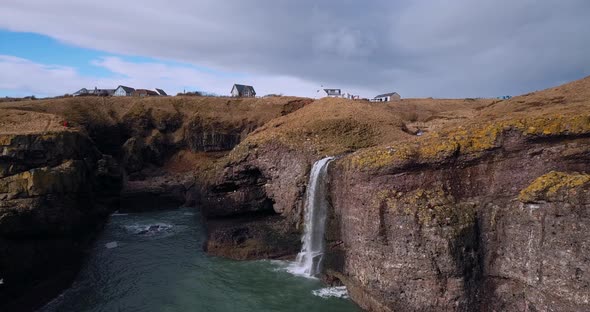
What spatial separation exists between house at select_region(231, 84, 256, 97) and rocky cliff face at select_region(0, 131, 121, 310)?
6699 cm

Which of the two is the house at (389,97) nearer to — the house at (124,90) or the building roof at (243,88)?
the building roof at (243,88)

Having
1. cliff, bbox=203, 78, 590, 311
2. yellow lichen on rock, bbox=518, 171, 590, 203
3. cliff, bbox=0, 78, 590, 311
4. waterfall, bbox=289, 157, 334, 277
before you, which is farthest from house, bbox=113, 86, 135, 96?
yellow lichen on rock, bbox=518, 171, 590, 203

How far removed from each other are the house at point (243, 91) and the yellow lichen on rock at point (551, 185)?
85765mm

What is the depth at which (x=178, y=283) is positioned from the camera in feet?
78.4

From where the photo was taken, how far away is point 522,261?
1622 centimetres

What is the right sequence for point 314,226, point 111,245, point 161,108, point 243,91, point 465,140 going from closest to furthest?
point 465,140 → point 314,226 → point 111,245 → point 161,108 → point 243,91

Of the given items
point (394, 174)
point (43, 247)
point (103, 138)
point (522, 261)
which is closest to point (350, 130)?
point (394, 174)

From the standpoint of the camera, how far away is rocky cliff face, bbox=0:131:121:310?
68.6 feet

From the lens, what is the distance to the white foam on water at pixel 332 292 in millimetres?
21812

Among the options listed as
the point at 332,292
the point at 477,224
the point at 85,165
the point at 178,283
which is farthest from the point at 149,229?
the point at 477,224

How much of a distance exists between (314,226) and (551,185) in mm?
14630

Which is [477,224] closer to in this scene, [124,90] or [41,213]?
[41,213]

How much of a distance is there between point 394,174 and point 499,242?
5820mm

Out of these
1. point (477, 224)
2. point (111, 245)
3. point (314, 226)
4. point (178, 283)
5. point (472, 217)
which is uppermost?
A: point (472, 217)
